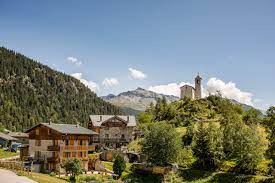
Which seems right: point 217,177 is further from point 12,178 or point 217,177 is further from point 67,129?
point 12,178

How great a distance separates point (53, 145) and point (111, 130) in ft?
117

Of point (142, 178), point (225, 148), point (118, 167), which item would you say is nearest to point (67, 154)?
point (118, 167)

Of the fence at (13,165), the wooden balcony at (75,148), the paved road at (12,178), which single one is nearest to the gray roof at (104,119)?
the wooden balcony at (75,148)

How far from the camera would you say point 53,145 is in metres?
74.1

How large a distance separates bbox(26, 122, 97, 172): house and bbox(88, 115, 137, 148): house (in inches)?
1152

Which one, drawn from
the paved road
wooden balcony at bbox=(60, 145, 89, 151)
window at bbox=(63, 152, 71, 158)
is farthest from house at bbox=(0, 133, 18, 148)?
the paved road

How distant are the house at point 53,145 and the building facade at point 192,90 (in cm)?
7368

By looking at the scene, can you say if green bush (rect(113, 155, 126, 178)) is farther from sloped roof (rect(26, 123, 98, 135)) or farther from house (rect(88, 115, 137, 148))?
house (rect(88, 115, 137, 148))

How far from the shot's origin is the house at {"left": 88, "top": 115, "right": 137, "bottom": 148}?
107812 millimetres

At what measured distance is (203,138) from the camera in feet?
232

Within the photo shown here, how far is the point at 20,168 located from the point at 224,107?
6948cm

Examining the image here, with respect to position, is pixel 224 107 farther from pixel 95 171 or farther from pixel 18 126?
pixel 18 126

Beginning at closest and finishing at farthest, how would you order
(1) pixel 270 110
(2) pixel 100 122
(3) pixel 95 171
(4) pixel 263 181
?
(4) pixel 263 181
(1) pixel 270 110
(3) pixel 95 171
(2) pixel 100 122

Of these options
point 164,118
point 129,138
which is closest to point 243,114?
point 164,118
